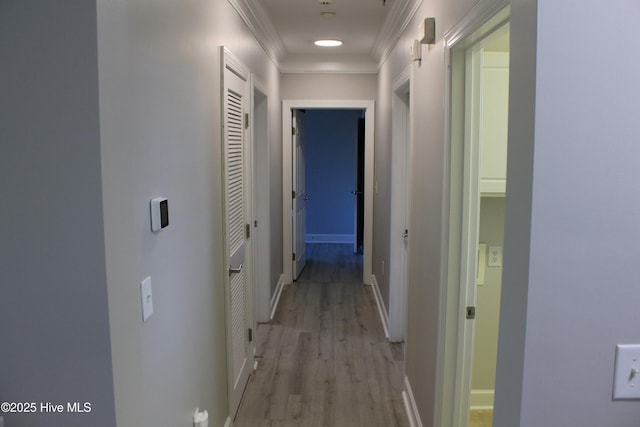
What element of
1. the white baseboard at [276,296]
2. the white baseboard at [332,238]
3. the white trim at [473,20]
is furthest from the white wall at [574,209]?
the white baseboard at [332,238]

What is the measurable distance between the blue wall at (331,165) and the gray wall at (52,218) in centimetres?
688

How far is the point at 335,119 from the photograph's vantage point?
307 inches

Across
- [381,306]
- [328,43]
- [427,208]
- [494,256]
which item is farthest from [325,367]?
[328,43]

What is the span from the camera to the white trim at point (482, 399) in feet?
9.71

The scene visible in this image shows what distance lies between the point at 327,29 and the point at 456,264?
2785mm

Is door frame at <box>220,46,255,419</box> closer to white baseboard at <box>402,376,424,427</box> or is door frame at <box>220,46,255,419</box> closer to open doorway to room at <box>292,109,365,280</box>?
white baseboard at <box>402,376,424,427</box>

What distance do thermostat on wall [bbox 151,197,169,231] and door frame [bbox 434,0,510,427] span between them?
3.63 feet

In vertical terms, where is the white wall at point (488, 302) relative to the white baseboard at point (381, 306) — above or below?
above

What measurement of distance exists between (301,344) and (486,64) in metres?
2.57

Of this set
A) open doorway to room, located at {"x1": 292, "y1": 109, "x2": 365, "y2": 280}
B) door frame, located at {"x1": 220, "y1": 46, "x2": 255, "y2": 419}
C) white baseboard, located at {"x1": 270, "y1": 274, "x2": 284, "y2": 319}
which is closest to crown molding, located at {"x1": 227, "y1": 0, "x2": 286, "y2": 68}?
door frame, located at {"x1": 220, "y1": 46, "x2": 255, "y2": 419}

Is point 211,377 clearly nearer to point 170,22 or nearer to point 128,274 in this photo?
point 128,274

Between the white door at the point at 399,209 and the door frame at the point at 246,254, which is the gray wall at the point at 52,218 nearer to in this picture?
the door frame at the point at 246,254

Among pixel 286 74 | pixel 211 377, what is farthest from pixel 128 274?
pixel 286 74

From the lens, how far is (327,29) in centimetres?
409
